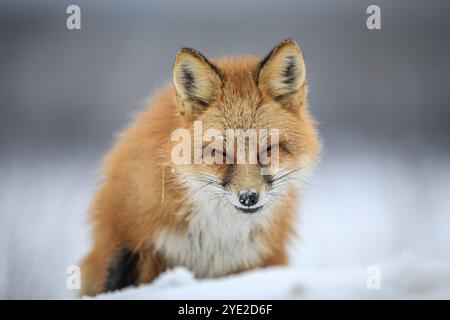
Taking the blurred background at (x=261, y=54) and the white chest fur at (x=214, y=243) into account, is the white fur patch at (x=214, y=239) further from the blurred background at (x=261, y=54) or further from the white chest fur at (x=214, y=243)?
the blurred background at (x=261, y=54)

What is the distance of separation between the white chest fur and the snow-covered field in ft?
0.47

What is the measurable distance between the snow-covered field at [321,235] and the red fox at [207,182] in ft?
0.68

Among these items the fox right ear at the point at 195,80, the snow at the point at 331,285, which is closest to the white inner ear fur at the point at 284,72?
the fox right ear at the point at 195,80

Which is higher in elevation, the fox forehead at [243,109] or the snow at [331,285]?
the fox forehead at [243,109]

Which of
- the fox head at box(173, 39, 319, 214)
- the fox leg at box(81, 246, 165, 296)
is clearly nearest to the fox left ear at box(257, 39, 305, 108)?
the fox head at box(173, 39, 319, 214)

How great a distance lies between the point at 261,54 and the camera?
13.6 ft

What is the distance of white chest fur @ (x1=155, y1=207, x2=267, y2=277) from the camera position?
2686 mm

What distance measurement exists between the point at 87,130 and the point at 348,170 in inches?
105

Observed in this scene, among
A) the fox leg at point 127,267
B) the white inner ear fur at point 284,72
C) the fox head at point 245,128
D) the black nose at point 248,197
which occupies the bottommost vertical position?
the fox leg at point 127,267

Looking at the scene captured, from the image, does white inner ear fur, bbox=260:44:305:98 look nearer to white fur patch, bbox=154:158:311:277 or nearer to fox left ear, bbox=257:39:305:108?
fox left ear, bbox=257:39:305:108

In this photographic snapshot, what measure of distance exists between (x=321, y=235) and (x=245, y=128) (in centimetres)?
242

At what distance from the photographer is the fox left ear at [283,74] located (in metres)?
2.52

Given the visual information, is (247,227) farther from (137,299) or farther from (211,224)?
(137,299)
